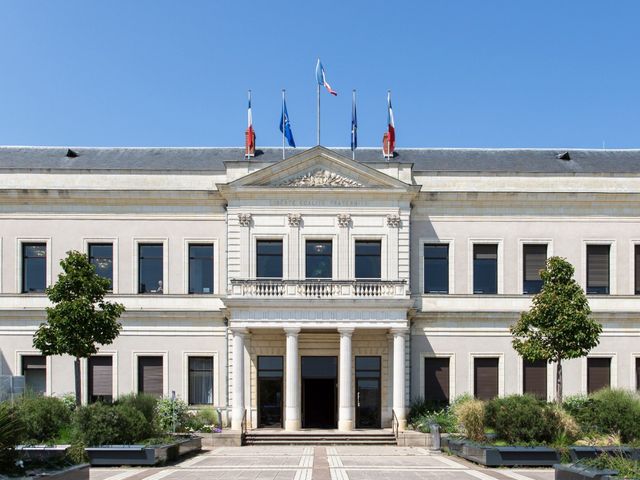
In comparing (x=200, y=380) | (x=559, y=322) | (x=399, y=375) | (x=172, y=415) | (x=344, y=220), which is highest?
(x=344, y=220)

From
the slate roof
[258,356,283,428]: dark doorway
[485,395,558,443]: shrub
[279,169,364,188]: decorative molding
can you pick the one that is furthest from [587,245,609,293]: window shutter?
[258,356,283,428]: dark doorway

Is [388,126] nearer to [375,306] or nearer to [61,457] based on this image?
[375,306]

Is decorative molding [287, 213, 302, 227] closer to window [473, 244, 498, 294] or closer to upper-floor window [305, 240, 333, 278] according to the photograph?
upper-floor window [305, 240, 333, 278]

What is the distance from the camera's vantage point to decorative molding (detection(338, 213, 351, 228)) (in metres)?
32.0

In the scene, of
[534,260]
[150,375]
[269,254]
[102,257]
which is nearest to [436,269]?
[534,260]

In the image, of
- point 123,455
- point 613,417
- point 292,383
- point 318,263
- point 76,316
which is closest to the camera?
point 123,455

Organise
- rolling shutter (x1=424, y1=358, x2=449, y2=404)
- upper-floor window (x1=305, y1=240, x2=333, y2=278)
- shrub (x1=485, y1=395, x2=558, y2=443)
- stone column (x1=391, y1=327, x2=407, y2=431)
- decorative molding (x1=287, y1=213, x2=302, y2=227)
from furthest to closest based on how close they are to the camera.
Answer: rolling shutter (x1=424, y1=358, x2=449, y2=404), upper-floor window (x1=305, y1=240, x2=333, y2=278), decorative molding (x1=287, y1=213, x2=302, y2=227), stone column (x1=391, y1=327, x2=407, y2=431), shrub (x1=485, y1=395, x2=558, y2=443)

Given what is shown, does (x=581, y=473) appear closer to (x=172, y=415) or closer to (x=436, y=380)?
(x=172, y=415)

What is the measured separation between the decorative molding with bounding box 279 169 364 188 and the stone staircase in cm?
922

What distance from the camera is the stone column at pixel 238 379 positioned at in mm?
30219

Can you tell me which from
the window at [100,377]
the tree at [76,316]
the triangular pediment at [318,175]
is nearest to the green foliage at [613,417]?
the triangular pediment at [318,175]

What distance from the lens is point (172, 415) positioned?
96.2 ft

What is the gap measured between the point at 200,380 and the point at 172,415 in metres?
3.63

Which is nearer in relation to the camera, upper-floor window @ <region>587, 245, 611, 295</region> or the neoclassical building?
the neoclassical building
